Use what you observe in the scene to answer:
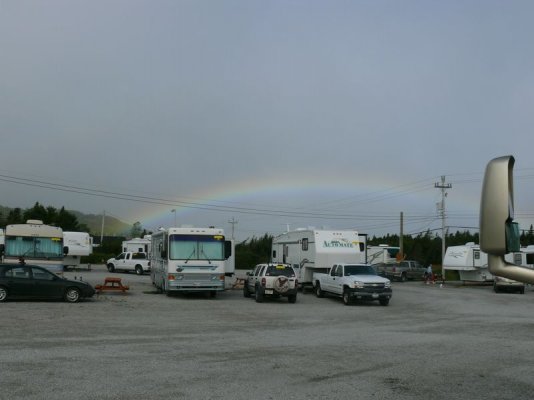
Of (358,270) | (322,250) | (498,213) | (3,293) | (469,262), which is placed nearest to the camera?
(498,213)

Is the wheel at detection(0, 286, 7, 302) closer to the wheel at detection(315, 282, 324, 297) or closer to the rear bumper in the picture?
the rear bumper

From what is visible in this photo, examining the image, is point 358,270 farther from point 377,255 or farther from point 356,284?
point 377,255

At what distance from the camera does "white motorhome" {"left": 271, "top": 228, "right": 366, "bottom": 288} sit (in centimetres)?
2922

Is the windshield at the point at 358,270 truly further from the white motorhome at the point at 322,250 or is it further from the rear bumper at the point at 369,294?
the white motorhome at the point at 322,250

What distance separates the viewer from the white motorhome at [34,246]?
26516 mm

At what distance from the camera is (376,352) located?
1144 centimetres

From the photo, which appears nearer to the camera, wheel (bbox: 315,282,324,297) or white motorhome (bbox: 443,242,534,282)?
wheel (bbox: 315,282,324,297)

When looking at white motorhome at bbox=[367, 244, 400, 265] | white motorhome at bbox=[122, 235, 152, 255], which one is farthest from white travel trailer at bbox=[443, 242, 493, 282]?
white motorhome at bbox=[122, 235, 152, 255]

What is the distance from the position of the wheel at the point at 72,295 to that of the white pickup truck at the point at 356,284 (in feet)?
36.1

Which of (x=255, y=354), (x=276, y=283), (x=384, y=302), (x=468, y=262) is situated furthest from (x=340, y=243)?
(x=255, y=354)

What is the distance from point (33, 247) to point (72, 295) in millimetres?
6352

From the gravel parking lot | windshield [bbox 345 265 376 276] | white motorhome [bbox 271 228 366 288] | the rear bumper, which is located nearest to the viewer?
the gravel parking lot

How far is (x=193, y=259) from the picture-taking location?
987 inches

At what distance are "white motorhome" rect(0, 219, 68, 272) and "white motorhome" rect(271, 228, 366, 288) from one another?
1210cm
